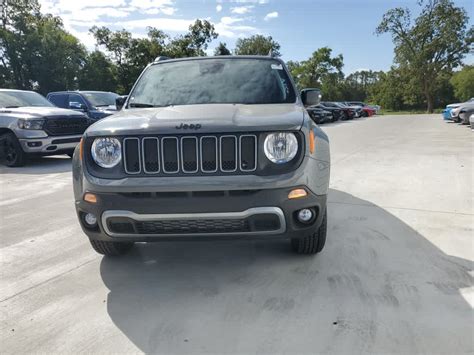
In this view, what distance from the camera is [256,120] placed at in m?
2.79

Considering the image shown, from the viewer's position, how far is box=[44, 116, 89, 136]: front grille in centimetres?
888

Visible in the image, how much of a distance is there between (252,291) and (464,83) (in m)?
65.5

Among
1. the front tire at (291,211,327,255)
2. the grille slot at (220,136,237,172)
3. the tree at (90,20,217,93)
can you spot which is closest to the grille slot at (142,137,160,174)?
the grille slot at (220,136,237,172)

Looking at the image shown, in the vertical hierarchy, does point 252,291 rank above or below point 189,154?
below

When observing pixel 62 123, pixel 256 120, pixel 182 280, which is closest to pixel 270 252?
pixel 182 280

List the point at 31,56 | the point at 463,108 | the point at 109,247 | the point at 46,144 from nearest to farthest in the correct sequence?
1. the point at 109,247
2. the point at 46,144
3. the point at 463,108
4. the point at 31,56

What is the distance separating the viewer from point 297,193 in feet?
8.86

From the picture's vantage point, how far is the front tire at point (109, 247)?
11.1 ft

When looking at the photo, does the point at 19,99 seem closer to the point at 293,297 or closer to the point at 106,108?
the point at 106,108

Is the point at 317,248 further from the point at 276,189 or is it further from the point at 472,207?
the point at 472,207

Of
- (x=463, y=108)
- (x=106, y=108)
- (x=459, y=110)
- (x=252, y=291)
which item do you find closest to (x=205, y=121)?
(x=252, y=291)

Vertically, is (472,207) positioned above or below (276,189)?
below

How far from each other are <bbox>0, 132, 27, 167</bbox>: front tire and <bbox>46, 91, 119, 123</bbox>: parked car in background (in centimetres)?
251

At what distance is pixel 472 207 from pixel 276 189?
11.5ft
